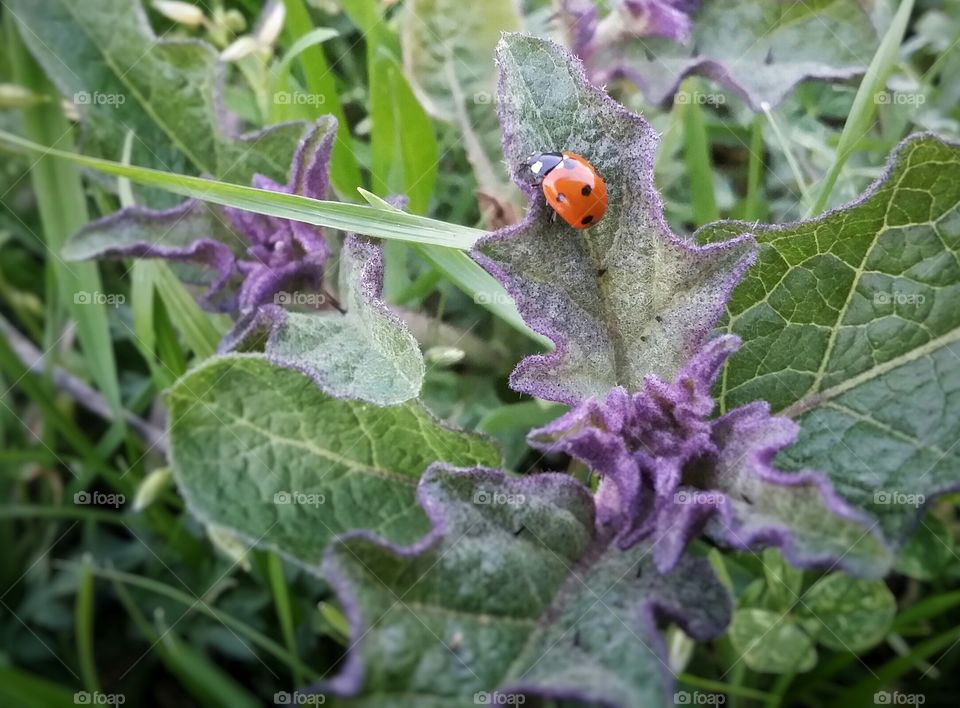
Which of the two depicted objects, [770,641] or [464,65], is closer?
[770,641]

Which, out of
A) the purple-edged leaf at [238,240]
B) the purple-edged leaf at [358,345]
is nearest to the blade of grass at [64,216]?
the purple-edged leaf at [238,240]

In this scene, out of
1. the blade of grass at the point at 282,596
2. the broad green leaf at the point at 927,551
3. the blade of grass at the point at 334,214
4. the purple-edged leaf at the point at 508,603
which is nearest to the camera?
the purple-edged leaf at the point at 508,603

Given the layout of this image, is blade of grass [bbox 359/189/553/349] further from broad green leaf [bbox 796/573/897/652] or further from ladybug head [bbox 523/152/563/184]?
broad green leaf [bbox 796/573/897/652]

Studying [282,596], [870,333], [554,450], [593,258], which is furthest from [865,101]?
[282,596]

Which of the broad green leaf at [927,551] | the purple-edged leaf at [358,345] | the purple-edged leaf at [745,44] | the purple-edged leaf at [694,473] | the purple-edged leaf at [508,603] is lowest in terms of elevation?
the broad green leaf at [927,551]

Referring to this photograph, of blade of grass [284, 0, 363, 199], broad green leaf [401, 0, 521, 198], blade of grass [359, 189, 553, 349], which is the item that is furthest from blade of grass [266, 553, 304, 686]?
broad green leaf [401, 0, 521, 198]

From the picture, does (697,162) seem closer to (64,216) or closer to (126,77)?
(126,77)

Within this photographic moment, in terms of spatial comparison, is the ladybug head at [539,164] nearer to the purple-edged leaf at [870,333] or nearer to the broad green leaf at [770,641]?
→ the purple-edged leaf at [870,333]
